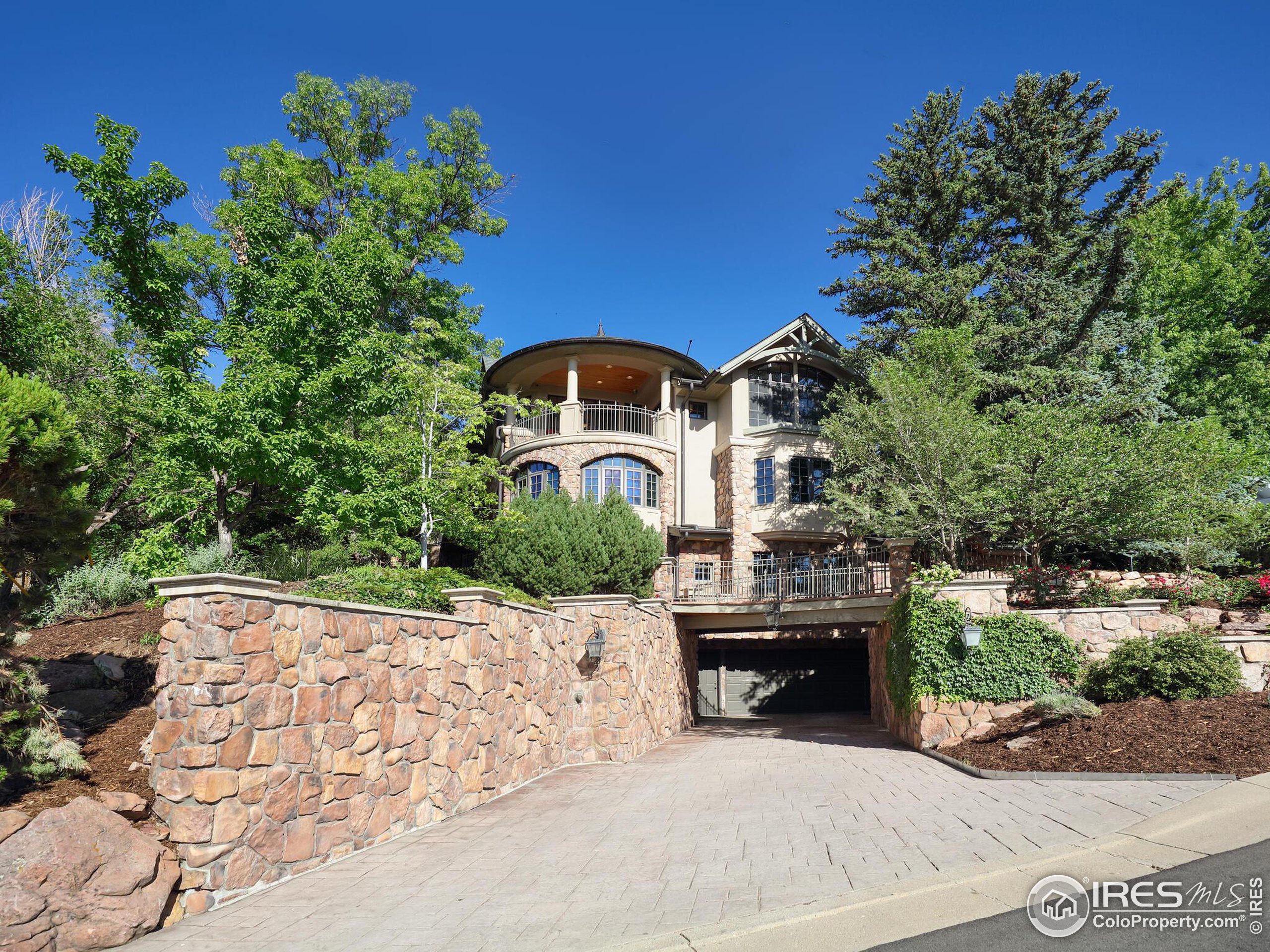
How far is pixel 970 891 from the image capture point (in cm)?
474

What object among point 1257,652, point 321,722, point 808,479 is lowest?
point 321,722

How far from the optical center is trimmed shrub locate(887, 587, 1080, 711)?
10.9 metres

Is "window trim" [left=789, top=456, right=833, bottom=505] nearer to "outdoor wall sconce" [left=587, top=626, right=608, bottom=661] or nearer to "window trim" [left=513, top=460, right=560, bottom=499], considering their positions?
"window trim" [left=513, top=460, right=560, bottom=499]

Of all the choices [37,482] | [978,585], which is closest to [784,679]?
[978,585]

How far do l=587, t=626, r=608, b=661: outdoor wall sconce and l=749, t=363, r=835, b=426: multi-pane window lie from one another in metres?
14.5

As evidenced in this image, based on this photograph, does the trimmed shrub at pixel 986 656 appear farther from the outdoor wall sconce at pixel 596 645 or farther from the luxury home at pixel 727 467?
the luxury home at pixel 727 467

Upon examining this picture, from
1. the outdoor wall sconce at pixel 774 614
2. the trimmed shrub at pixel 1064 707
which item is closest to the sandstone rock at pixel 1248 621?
the trimmed shrub at pixel 1064 707

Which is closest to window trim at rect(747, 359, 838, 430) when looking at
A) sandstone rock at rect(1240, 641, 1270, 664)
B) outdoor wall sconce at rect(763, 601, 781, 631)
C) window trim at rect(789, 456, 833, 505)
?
window trim at rect(789, 456, 833, 505)

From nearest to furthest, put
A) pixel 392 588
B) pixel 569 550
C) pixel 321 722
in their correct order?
pixel 321 722 → pixel 392 588 → pixel 569 550

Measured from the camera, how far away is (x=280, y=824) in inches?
215

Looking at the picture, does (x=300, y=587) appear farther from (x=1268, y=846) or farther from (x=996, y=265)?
(x=996, y=265)

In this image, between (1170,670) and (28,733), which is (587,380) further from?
(28,733)

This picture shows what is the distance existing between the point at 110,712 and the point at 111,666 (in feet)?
3.36

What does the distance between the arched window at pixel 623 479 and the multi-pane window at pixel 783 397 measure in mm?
4283
